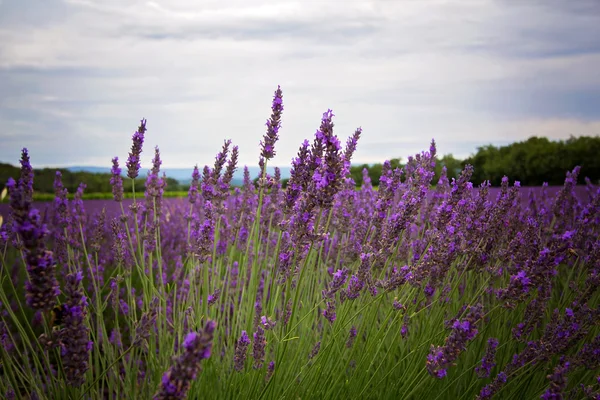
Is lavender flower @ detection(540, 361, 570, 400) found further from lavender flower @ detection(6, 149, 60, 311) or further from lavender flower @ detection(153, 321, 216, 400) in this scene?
lavender flower @ detection(6, 149, 60, 311)

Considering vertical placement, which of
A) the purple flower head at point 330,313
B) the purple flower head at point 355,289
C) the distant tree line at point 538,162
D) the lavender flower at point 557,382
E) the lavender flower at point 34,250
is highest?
the distant tree line at point 538,162

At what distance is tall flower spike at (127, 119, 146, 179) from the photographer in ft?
8.13

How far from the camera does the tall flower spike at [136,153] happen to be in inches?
97.6

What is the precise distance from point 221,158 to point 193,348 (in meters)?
1.74

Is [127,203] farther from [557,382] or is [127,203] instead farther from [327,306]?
[557,382]

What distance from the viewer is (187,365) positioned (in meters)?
1.04

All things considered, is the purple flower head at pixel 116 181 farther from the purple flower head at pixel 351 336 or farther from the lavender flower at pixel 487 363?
the lavender flower at pixel 487 363

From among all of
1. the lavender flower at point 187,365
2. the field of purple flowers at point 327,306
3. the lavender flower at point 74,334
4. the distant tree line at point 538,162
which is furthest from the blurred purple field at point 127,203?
the lavender flower at point 187,365

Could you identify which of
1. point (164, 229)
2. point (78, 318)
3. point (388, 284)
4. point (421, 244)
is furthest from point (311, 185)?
point (164, 229)

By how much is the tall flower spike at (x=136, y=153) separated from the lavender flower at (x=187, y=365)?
1.60 meters

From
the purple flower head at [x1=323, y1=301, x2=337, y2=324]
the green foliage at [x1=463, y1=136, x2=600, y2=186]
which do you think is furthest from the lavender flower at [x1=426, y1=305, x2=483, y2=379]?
the green foliage at [x1=463, y1=136, x2=600, y2=186]

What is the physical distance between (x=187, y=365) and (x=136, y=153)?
171cm

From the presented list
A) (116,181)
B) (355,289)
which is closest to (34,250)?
(355,289)

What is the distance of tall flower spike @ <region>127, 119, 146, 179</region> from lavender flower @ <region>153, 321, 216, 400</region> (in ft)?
5.24
